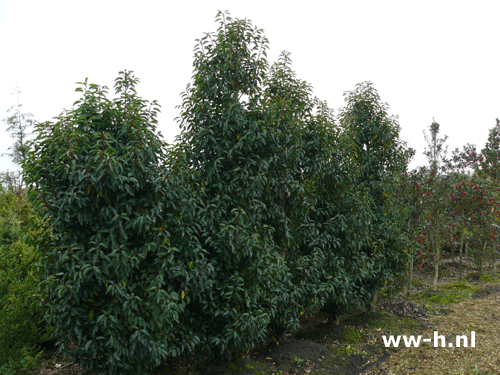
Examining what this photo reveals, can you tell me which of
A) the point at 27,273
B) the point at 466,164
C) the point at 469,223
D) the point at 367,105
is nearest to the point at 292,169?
the point at 367,105

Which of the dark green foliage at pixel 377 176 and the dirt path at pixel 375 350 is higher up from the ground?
the dark green foliage at pixel 377 176

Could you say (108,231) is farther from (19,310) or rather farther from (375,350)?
(375,350)

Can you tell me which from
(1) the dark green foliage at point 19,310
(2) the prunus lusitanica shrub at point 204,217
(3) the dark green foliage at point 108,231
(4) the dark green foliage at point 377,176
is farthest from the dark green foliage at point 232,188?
(4) the dark green foliage at point 377,176

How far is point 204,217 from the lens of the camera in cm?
516

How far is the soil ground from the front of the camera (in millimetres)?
5879

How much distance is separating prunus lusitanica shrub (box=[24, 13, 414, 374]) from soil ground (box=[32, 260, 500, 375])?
438 mm

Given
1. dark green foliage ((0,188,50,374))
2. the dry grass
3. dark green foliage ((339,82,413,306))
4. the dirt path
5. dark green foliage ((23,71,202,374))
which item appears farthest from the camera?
dark green foliage ((339,82,413,306))

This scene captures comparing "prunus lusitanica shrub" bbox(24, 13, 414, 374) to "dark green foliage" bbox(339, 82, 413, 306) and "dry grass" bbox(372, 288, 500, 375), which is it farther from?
"dry grass" bbox(372, 288, 500, 375)

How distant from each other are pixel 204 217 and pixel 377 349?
469 cm

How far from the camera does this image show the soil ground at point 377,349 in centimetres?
588

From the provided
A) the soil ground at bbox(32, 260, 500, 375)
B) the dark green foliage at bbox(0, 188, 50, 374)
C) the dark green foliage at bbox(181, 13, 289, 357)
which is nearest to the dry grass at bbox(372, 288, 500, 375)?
the soil ground at bbox(32, 260, 500, 375)

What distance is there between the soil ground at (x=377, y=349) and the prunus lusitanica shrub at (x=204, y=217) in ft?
1.44

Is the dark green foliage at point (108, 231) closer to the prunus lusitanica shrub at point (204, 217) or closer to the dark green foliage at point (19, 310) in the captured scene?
the prunus lusitanica shrub at point (204, 217)

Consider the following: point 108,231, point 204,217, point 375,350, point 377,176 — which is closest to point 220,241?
point 204,217
